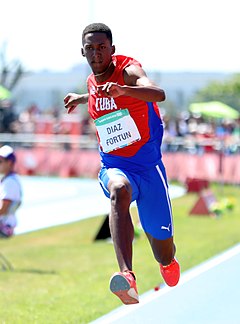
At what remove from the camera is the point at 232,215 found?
17016mm

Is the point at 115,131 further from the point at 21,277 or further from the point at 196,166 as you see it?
the point at 196,166

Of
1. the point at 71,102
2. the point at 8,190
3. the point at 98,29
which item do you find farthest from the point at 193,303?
the point at 8,190

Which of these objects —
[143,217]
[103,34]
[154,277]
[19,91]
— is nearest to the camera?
[103,34]

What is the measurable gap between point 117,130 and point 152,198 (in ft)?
1.91

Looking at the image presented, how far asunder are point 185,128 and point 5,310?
65.9ft

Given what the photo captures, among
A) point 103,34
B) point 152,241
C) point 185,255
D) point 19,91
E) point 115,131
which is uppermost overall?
point 103,34

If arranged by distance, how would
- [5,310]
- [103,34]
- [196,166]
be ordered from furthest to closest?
[196,166], [5,310], [103,34]

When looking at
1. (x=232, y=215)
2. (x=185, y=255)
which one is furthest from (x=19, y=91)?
(x=185, y=255)

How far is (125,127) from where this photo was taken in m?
6.27

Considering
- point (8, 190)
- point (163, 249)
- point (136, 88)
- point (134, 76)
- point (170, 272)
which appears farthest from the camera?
point (8, 190)

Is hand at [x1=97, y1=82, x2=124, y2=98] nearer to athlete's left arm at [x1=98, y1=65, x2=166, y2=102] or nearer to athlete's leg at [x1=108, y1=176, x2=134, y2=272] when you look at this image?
athlete's left arm at [x1=98, y1=65, x2=166, y2=102]

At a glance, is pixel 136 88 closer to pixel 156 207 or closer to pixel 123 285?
pixel 156 207

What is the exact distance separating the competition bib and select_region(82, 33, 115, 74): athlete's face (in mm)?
374

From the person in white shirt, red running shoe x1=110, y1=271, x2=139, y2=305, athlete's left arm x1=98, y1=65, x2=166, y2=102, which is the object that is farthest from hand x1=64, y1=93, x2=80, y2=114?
the person in white shirt
